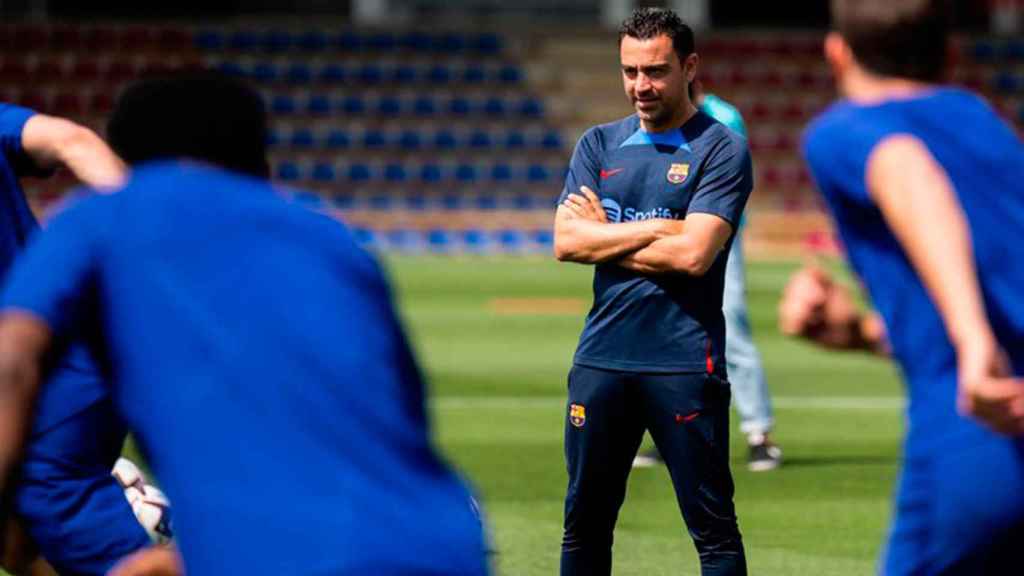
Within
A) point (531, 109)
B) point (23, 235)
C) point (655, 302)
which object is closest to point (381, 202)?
point (531, 109)

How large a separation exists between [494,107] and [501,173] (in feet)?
8.54

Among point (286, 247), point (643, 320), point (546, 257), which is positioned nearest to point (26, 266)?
point (286, 247)

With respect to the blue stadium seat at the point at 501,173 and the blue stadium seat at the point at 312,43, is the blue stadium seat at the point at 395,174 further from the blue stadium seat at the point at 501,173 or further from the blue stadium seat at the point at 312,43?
the blue stadium seat at the point at 312,43

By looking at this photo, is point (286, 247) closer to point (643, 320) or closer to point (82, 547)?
point (82, 547)

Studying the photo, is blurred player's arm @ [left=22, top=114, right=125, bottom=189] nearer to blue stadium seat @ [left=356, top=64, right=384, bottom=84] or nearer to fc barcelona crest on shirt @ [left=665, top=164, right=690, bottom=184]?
fc barcelona crest on shirt @ [left=665, top=164, right=690, bottom=184]

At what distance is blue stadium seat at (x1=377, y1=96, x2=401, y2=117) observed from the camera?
38344mm

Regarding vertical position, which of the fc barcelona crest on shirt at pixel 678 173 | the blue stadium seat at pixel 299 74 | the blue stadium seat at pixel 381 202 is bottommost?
the blue stadium seat at pixel 381 202

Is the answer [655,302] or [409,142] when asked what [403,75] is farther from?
[655,302]

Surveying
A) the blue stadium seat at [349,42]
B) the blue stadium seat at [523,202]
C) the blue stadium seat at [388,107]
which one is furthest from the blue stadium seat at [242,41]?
the blue stadium seat at [523,202]

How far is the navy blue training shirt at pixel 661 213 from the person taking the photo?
635 centimetres

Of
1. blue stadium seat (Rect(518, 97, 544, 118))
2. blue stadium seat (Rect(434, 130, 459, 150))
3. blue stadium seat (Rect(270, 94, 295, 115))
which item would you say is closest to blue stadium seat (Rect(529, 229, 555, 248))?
blue stadium seat (Rect(434, 130, 459, 150))

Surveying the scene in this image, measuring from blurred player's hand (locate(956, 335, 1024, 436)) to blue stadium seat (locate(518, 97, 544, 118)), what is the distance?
35.4 m

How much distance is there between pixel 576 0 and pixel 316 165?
9.32 meters

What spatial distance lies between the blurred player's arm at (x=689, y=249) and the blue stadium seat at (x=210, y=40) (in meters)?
33.8
